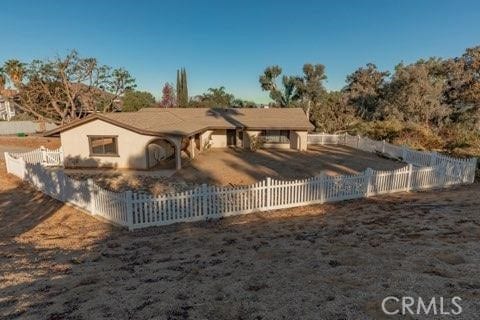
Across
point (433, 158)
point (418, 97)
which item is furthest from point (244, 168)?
point (418, 97)

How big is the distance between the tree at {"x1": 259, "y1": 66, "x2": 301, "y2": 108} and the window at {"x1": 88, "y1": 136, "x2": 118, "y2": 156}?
40.0 m

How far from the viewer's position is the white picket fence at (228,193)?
32.3 feet

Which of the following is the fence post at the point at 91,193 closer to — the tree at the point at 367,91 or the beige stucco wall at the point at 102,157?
the beige stucco wall at the point at 102,157

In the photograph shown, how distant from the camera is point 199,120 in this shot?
2705cm

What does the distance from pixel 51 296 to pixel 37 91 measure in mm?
37324

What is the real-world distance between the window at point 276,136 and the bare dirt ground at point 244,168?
1.59 metres

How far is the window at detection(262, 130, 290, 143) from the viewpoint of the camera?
90.5 ft

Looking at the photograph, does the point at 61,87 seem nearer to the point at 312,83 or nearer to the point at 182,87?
the point at 182,87

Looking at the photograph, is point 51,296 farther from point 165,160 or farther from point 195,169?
point 165,160

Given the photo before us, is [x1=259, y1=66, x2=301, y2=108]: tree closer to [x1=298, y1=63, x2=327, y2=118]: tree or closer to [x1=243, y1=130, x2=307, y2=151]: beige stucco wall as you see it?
[x1=298, y1=63, x2=327, y2=118]: tree

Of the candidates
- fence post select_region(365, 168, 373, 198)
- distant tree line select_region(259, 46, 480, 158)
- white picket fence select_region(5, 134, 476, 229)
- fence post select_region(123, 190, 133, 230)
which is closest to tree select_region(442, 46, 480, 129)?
distant tree line select_region(259, 46, 480, 158)

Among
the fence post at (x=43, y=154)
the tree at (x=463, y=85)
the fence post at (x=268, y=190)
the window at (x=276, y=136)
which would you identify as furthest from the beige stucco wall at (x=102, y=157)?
the tree at (x=463, y=85)

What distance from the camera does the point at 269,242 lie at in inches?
301

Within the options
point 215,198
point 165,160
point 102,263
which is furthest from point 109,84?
point 102,263
